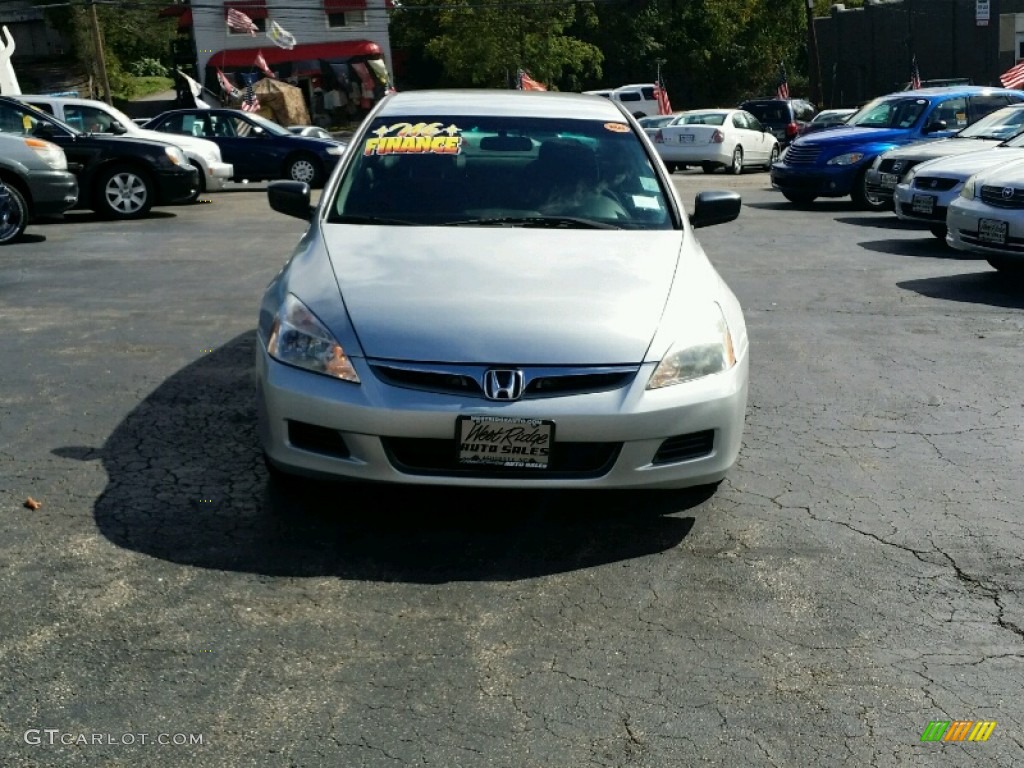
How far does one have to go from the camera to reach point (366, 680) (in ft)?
12.3

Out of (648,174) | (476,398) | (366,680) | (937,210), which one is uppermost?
(648,174)

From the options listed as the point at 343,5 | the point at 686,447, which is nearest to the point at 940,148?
the point at 686,447

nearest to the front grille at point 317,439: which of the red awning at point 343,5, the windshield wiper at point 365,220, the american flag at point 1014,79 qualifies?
the windshield wiper at point 365,220

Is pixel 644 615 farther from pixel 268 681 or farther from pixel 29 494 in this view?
pixel 29 494

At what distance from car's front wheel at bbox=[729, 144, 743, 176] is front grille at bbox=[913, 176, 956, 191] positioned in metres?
14.8

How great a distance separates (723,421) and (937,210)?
9.49 meters

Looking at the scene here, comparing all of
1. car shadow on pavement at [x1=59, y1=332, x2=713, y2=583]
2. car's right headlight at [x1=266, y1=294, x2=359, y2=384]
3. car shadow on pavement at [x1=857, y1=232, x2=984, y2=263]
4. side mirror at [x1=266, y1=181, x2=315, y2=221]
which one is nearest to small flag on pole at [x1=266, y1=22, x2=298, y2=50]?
car shadow on pavement at [x1=857, y1=232, x2=984, y2=263]

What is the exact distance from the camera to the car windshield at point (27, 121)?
16.4 m

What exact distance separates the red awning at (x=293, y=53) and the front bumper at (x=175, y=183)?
44.4 m

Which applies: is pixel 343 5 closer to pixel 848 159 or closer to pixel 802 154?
pixel 802 154

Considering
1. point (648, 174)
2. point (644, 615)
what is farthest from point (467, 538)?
point (648, 174)

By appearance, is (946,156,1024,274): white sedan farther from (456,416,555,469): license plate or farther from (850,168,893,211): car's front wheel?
(456,416,555,469): license plate

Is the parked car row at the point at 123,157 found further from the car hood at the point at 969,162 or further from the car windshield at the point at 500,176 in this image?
the car hood at the point at 969,162

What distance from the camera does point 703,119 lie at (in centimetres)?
2914
